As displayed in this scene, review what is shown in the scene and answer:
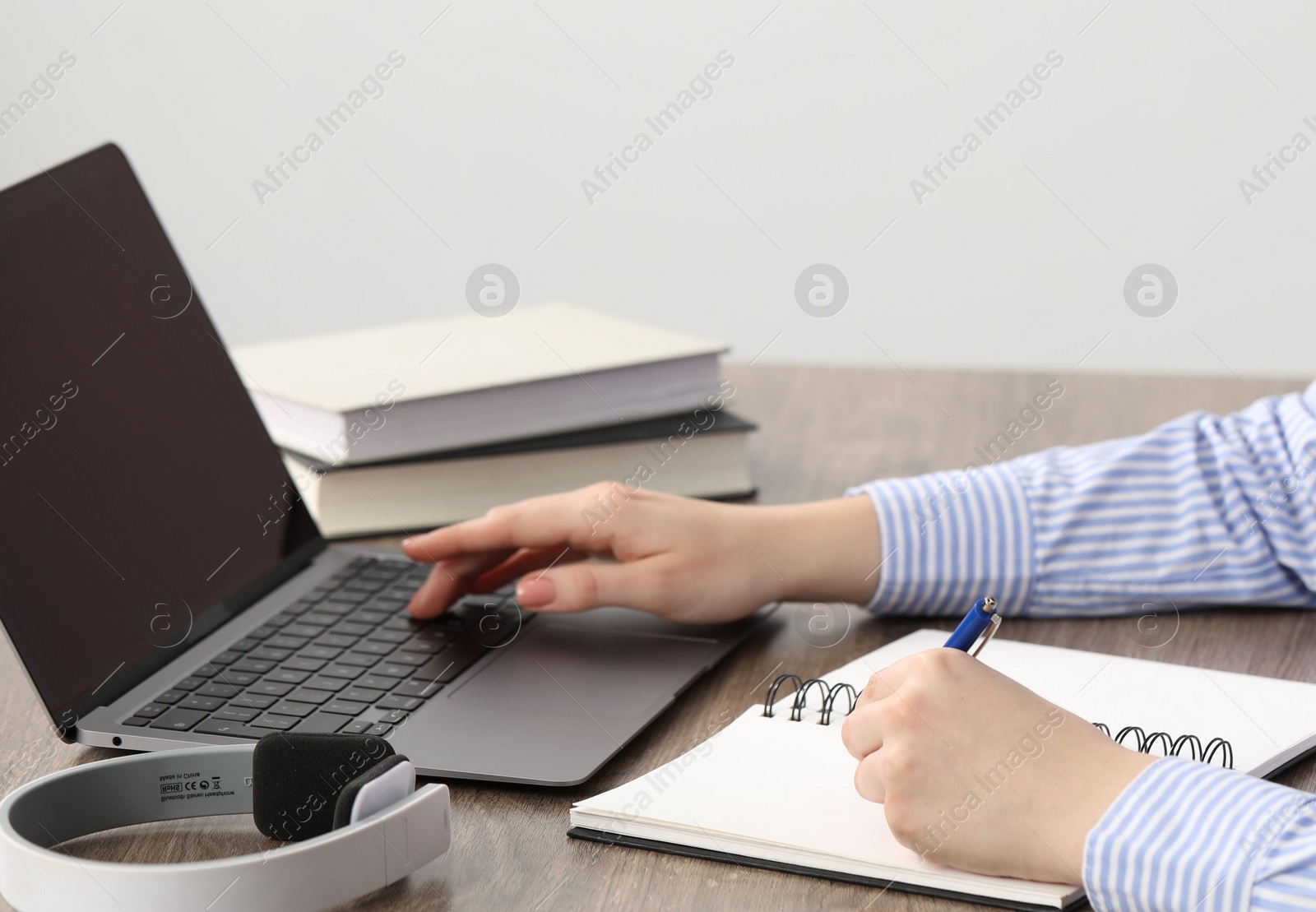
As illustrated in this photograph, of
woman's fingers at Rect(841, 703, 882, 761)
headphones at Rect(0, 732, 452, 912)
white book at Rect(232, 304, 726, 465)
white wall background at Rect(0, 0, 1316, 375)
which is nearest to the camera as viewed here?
headphones at Rect(0, 732, 452, 912)

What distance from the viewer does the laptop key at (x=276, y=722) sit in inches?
29.2

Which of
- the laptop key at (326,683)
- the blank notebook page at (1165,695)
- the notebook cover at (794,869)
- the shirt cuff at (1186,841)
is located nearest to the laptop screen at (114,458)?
the laptop key at (326,683)

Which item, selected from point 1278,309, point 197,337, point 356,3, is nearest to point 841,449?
point 197,337

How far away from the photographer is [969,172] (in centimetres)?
326

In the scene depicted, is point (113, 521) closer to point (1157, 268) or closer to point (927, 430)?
point (927, 430)

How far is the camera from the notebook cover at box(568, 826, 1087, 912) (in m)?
0.57

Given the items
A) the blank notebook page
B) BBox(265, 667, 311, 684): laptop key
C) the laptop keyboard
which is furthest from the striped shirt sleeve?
BBox(265, 667, 311, 684): laptop key

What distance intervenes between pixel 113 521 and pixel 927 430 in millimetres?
830

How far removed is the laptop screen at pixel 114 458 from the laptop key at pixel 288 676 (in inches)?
3.0

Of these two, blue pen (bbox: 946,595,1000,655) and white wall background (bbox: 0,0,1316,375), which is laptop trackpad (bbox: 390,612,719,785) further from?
white wall background (bbox: 0,0,1316,375)

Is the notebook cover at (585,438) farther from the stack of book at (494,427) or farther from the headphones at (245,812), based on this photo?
the headphones at (245,812)

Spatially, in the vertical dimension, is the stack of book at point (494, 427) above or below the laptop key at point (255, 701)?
above

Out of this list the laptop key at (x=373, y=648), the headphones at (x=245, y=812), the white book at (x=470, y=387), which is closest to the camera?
the headphones at (x=245, y=812)

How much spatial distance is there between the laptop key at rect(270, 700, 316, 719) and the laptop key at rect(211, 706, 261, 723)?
11 millimetres
